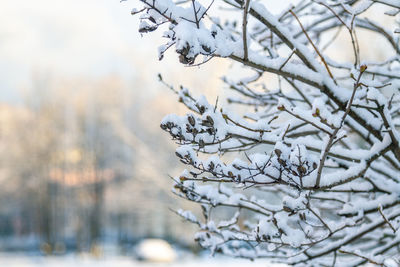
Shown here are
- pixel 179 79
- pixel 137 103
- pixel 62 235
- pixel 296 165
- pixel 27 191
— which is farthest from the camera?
pixel 27 191

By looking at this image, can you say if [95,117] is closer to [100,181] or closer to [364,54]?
[100,181]

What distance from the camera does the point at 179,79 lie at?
44.0 feet

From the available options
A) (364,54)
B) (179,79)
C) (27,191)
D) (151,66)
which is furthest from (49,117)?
(364,54)

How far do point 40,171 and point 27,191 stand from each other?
4.61 meters

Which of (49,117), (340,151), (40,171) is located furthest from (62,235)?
(340,151)

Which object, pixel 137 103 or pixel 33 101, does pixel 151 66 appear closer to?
pixel 137 103

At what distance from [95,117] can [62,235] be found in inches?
304

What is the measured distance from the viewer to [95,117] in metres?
24.8

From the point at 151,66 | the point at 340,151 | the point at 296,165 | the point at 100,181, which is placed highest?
the point at 151,66

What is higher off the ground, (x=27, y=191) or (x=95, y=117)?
(x=95, y=117)

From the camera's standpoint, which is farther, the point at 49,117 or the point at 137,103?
the point at 49,117

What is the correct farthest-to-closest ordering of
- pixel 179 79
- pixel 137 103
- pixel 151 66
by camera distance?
pixel 137 103 < pixel 151 66 < pixel 179 79

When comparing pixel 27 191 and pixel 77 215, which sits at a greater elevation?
pixel 27 191

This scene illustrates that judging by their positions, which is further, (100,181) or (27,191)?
(27,191)
